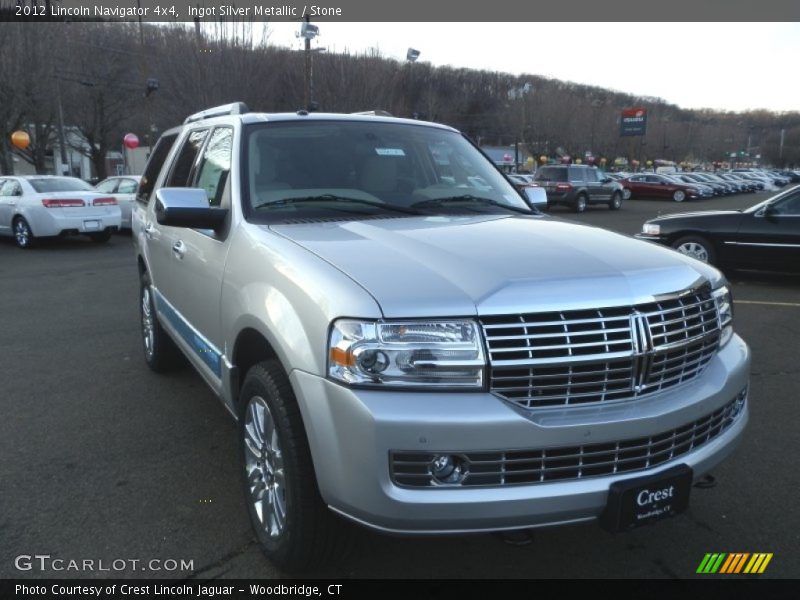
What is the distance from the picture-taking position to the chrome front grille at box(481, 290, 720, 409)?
2236mm

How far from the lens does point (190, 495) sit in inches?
137

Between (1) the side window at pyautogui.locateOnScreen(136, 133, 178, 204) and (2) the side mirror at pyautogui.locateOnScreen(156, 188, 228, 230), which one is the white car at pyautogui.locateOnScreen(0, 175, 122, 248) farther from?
(2) the side mirror at pyautogui.locateOnScreen(156, 188, 228, 230)

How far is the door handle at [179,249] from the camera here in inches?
159

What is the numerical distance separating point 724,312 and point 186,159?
3.49 m

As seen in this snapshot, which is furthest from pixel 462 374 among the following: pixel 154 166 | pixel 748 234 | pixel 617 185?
pixel 617 185

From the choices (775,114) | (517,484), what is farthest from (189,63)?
(775,114)

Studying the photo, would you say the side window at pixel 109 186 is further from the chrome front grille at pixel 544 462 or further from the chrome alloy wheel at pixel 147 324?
the chrome front grille at pixel 544 462

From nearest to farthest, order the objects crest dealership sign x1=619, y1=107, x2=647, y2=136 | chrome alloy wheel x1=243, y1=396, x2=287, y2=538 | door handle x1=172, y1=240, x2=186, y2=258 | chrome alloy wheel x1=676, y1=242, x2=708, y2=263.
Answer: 1. chrome alloy wheel x1=243, y1=396, x2=287, y2=538
2. door handle x1=172, y1=240, x2=186, y2=258
3. chrome alloy wheel x1=676, y1=242, x2=708, y2=263
4. crest dealership sign x1=619, y1=107, x2=647, y2=136

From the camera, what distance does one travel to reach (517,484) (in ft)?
7.33

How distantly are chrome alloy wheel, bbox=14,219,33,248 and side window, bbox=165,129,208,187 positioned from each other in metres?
11.6

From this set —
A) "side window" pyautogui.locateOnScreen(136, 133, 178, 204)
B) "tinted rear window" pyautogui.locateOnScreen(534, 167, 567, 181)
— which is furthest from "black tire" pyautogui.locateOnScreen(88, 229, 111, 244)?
"tinted rear window" pyautogui.locateOnScreen(534, 167, 567, 181)

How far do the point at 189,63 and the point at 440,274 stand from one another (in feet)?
105

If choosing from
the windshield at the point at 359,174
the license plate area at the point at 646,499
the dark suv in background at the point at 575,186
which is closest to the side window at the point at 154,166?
the windshield at the point at 359,174

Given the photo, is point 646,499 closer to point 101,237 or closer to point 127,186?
point 101,237
